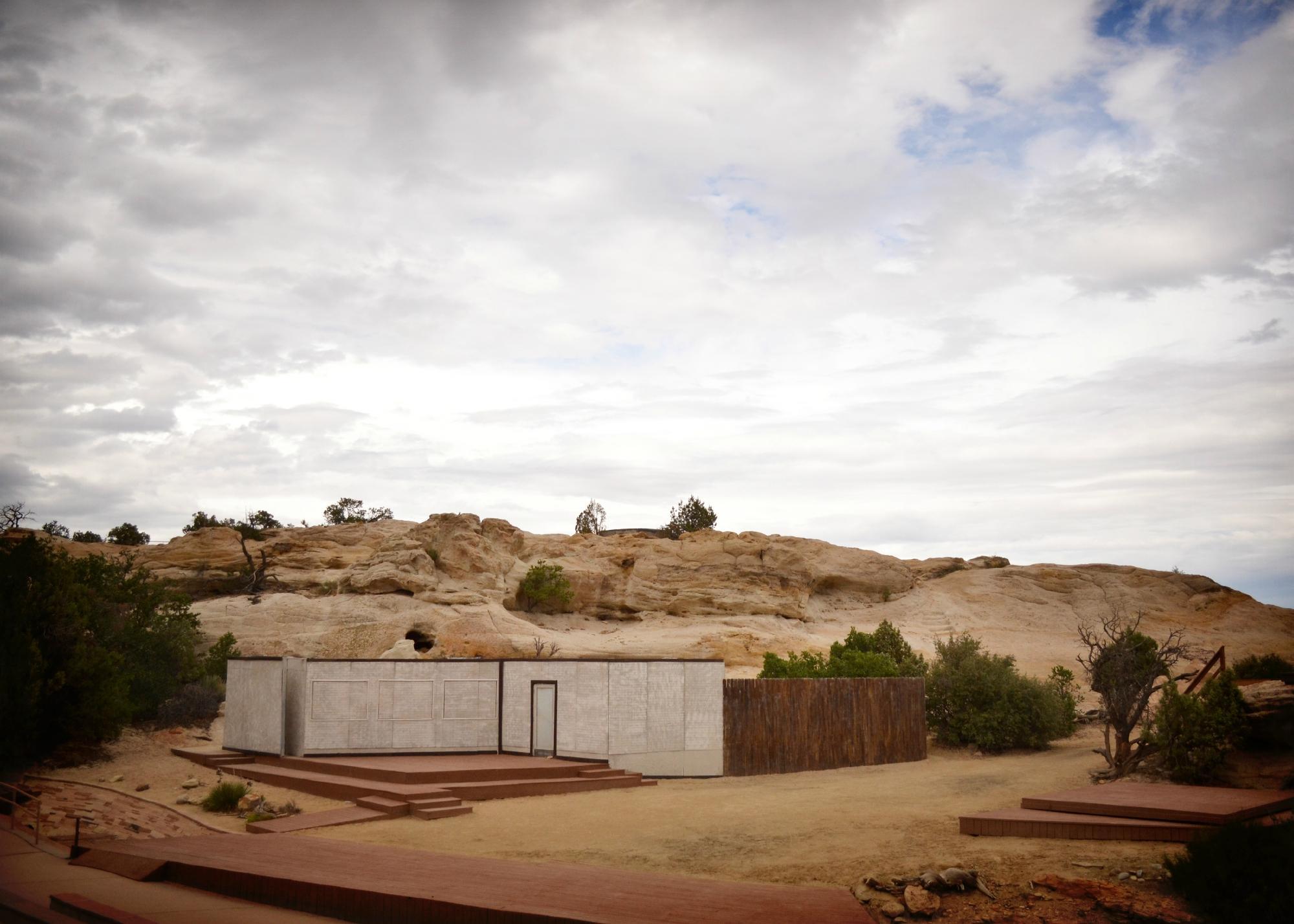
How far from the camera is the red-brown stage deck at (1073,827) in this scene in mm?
9906

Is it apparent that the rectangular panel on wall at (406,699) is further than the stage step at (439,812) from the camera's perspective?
Yes

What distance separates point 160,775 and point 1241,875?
18.0 metres

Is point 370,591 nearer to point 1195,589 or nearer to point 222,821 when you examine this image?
point 222,821

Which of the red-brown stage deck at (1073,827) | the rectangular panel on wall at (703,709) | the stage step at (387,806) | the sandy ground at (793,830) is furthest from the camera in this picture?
the rectangular panel on wall at (703,709)

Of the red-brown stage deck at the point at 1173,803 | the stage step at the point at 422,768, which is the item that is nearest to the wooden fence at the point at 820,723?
the stage step at the point at 422,768

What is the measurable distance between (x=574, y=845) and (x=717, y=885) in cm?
366

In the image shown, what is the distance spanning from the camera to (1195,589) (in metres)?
53.6

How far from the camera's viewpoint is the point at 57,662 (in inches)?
744

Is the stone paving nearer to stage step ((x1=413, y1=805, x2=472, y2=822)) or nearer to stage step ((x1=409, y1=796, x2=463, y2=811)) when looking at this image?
stage step ((x1=409, y1=796, x2=463, y2=811))

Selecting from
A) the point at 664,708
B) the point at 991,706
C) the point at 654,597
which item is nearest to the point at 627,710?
the point at 664,708

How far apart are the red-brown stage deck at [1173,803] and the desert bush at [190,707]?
20916 mm

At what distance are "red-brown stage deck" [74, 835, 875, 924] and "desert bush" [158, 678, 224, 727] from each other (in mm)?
13613

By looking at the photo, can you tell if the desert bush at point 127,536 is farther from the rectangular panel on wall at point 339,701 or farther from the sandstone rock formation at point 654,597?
the rectangular panel on wall at point 339,701

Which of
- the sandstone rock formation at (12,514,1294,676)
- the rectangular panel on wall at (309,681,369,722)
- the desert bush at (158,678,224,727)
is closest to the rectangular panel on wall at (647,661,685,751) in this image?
the rectangular panel on wall at (309,681,369,722)
